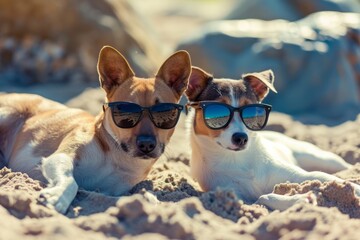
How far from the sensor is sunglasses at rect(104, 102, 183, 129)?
557 cm

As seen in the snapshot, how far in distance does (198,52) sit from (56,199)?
6369mm

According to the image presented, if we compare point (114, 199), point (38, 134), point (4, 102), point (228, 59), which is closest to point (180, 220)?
point (114, 199)

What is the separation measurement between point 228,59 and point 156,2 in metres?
18.0

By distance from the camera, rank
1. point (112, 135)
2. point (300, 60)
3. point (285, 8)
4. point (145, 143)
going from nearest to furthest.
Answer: point (145, 143)
point (112, 135)
point (300, 60)
point (285, 8)

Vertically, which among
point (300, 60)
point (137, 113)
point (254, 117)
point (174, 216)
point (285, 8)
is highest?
point (285, 8)

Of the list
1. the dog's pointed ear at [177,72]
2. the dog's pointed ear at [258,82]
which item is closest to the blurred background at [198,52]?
the dog's pointed ear at [258,82]

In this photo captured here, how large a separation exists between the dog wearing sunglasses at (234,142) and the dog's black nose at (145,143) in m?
0.56

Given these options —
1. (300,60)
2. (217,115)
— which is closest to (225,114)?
(217,115)

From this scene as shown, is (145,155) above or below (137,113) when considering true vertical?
below

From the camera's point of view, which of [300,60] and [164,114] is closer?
[164,114]

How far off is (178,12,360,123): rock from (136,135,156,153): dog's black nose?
493cm

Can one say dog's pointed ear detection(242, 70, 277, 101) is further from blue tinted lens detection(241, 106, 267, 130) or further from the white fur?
the white fur

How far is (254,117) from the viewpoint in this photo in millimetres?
5879

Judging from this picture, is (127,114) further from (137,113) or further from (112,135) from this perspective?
(112,135)
